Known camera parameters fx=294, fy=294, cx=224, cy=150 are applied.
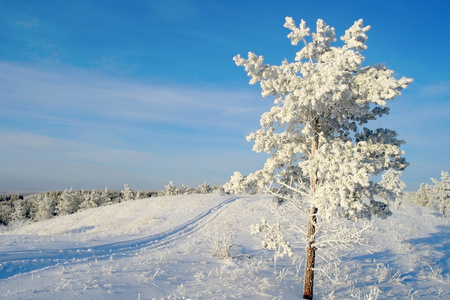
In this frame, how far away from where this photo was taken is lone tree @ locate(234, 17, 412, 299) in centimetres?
895

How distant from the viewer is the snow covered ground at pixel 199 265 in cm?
995

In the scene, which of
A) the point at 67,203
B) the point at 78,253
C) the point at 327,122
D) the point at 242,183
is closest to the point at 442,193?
the point at 327,122

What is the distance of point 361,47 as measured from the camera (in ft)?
33.5

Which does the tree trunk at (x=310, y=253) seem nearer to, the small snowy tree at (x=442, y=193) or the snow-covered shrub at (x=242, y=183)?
Answer: the snow-covered shrub at (x=242, y=183)

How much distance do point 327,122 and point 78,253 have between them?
43.9 ft

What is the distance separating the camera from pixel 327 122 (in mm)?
11555

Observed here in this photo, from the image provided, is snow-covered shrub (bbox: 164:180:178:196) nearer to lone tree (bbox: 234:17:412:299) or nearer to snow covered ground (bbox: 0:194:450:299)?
snow covered ground (bbox: 0:194:450:299)

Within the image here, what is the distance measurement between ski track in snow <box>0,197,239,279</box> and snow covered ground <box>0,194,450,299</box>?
38 mm

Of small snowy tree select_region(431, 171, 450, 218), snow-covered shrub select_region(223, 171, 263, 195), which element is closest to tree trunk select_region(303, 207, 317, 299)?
snow-covered shrub select_region(223, 171, 263, 195)

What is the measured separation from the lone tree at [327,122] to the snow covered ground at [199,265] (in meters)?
2.67

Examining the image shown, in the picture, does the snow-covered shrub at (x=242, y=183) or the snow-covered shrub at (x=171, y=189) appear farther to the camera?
the snow-covered shrub at (x=171, y=189)

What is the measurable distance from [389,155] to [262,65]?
5.48m

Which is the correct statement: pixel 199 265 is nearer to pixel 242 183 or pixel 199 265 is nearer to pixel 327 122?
pixel 242 183

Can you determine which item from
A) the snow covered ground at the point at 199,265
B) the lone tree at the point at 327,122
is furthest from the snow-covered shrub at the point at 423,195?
the lone tree at the point at 327,122
